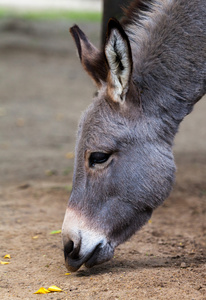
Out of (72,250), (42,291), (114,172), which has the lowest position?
(42,291)

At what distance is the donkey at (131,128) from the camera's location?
3.76 meters

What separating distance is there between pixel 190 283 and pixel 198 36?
6.70 ft

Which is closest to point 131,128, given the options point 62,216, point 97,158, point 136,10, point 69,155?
point 97,158

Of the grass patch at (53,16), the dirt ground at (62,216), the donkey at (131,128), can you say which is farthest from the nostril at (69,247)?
the grass patch at (53,16)

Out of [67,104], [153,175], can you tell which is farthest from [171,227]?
[67,104]

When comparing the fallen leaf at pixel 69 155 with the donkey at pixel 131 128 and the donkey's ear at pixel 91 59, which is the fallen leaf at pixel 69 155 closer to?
the donkey's ear at pixel 91 59

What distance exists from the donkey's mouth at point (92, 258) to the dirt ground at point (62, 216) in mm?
125

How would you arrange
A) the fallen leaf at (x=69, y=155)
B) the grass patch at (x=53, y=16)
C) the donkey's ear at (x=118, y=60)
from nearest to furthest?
the donkey's ear at (x=118, y=60) < the fallen leaf at (x=69, y=155) < the grass patch at (x=53, y=16)

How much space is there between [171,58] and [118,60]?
1.86ft

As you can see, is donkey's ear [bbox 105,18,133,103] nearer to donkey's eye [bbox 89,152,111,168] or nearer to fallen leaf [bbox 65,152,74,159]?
donkey's eye [bbox 89,152,111,168]

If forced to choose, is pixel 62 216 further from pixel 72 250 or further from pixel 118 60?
pixel 118 60

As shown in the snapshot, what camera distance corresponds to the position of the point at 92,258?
3.77 meters

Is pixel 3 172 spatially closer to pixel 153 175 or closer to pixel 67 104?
pixel 153 175

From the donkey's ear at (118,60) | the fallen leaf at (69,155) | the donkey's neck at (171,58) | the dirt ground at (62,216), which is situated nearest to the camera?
the donkey's ear at (118,60)
